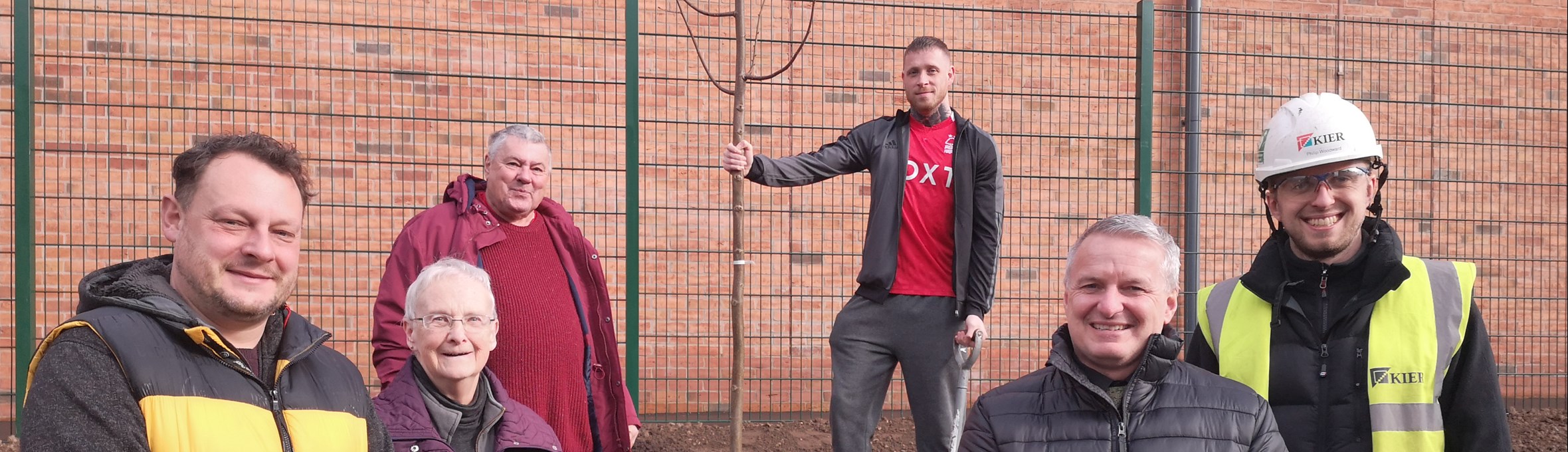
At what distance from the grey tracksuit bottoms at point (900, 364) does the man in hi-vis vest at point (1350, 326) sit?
1674 millimetres

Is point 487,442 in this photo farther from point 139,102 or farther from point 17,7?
point 139,102

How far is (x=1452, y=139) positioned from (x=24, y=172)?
9001 millimetres

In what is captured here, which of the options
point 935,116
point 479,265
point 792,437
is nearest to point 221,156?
point 479,265

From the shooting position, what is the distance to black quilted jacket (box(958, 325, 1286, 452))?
199 cm

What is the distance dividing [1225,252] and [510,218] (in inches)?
194

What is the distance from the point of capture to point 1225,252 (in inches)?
270

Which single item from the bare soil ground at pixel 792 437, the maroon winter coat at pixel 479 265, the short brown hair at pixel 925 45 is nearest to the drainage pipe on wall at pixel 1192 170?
the bare soil ground at pixel 792 437

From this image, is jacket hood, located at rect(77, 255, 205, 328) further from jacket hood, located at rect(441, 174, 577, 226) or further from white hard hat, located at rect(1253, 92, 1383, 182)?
white hard hat, located at rect(1253, 92, 1383, 182)

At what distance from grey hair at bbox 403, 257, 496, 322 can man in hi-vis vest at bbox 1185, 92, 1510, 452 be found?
1.88 metres

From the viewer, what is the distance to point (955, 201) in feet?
13.7

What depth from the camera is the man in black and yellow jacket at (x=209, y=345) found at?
1642 millimetres

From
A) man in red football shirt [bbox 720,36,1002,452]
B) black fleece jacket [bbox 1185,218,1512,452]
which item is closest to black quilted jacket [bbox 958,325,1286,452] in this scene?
black fleece jacket [bbox 1185,218,1512,452]

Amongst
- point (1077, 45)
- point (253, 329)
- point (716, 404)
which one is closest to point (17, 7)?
point (716, 404)

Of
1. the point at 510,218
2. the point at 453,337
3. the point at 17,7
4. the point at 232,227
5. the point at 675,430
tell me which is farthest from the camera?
the point at 675,430
